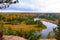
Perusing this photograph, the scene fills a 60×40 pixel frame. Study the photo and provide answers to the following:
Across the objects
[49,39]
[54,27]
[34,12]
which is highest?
[34,12]

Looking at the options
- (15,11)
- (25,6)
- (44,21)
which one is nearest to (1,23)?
(15,11)

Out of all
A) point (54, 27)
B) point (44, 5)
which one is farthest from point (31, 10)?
point (54, 27)

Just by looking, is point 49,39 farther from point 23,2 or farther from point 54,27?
point 23,2

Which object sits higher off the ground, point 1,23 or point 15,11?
point 15,11

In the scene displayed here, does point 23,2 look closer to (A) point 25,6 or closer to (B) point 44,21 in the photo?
(A) point 25,6

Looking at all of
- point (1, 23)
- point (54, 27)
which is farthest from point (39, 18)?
point (1, 23)

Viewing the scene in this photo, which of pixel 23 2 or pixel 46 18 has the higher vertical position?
pixel 23 2

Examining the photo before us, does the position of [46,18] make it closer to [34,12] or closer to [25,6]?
[34,12]
